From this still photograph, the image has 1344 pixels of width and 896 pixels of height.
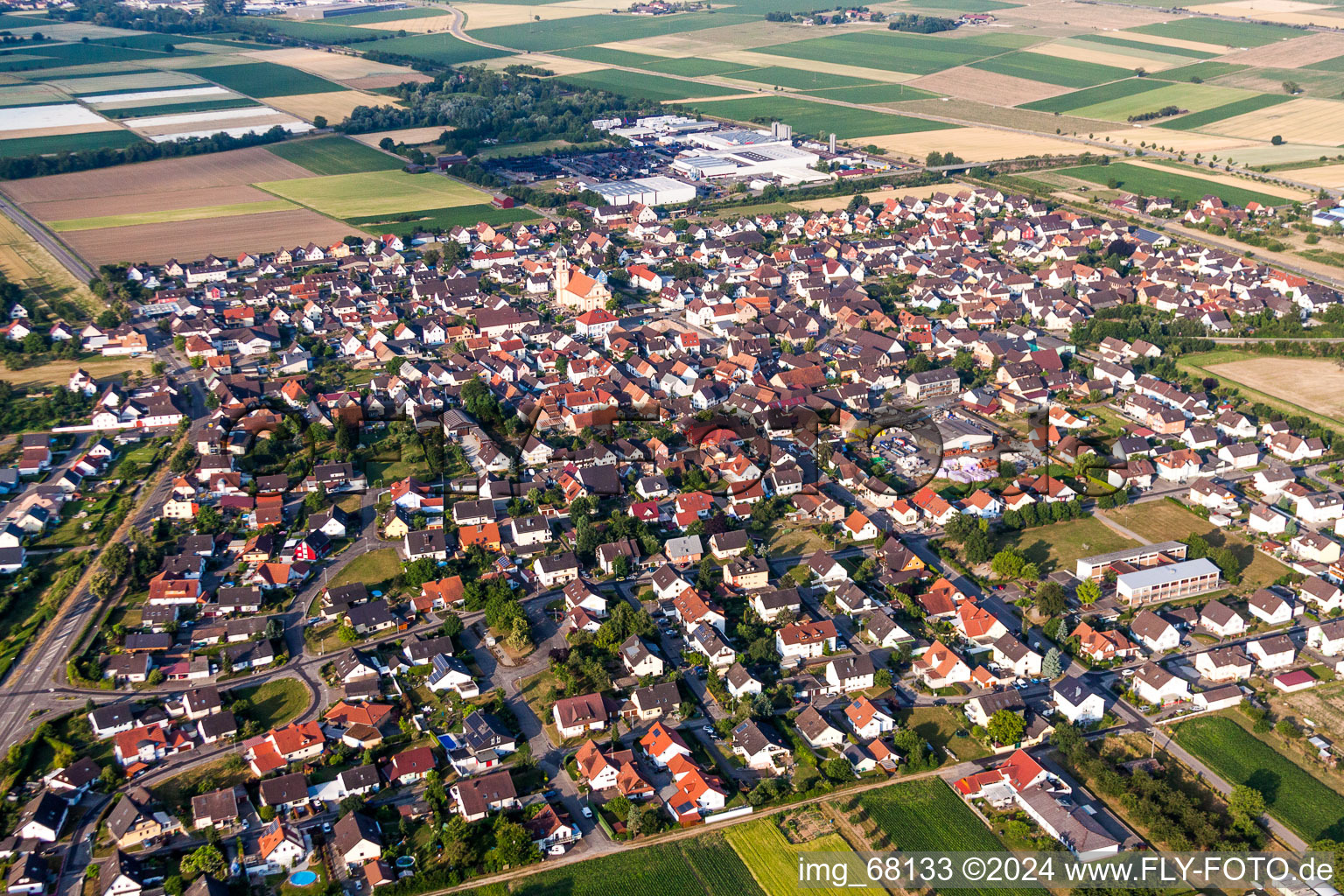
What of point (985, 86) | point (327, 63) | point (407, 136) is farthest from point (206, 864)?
point (327, 63)

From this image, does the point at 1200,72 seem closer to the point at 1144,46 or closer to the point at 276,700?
the point at 1144,46

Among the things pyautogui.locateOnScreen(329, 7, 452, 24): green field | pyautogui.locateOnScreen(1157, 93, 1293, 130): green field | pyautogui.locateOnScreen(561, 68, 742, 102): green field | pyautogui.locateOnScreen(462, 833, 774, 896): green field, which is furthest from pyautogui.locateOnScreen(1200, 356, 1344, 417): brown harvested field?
pyautogui.locateOnScreen(329, 7, 452, 24): green field

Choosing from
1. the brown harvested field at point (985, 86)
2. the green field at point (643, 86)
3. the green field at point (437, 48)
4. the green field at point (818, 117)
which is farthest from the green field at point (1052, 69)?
the green field at point (437, 48)

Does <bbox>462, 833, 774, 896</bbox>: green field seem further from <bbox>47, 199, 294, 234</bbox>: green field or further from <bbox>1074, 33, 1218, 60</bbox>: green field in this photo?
<bbox>1074, 33, 1218, 60</bbox>: green field

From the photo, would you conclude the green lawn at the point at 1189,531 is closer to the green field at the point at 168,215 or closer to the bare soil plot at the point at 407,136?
the green field at the point at 168,215

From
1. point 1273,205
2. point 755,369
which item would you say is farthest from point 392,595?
point 1273,205
